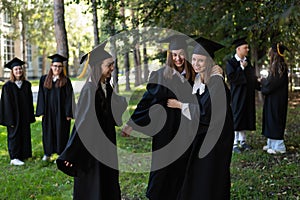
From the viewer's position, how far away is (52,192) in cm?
582

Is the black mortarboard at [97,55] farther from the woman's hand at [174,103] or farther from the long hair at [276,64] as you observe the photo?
the long hair at [276,64]

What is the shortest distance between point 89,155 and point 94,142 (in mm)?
149

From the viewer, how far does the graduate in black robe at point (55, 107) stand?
24.3ft

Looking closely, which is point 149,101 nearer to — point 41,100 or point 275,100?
point 41,100

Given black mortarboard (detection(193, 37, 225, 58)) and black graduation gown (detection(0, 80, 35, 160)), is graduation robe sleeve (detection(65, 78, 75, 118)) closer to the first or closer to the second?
black graduation gown (detection(0, 80, 35, 160))

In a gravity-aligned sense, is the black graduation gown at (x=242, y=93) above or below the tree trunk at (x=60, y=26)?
below

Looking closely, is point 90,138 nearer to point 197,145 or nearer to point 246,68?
point 197,145

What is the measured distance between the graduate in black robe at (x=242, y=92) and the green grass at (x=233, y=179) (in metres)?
0.50

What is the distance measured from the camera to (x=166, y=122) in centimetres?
458

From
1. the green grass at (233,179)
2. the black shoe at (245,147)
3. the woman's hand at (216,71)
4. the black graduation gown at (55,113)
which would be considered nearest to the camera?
the woman's hand at (216,71)

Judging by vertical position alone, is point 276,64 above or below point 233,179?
above

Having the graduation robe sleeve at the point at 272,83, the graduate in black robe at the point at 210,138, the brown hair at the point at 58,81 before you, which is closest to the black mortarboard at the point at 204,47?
the graduate in black robe at the point at 210,138

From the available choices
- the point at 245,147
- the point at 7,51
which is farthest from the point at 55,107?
the point at 7,51

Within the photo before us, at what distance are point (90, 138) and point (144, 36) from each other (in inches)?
326
